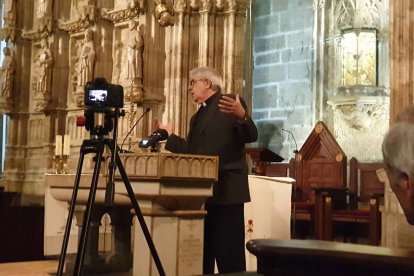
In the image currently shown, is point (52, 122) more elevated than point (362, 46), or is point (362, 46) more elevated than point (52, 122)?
point (362, 46)

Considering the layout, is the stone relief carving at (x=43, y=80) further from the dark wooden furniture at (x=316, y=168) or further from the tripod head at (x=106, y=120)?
the tripod head at (x=106, y=120)

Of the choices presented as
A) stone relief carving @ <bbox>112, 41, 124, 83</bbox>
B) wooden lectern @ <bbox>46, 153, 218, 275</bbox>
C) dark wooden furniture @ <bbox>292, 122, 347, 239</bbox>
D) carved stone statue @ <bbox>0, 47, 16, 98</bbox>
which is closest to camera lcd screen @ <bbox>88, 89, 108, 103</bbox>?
wooden lectern @ <bbox>46, 153, 218, 275</bbox>

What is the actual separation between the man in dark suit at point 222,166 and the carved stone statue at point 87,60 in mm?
4934

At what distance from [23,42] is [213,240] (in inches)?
295

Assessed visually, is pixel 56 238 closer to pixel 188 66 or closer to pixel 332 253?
pixel 188 66

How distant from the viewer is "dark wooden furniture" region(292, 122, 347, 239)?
361 inches

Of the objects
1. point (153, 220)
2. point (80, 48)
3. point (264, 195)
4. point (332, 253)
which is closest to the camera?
point (332, 253)

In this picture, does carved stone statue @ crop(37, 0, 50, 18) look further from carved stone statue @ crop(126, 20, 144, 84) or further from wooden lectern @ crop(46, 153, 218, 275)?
wooden lectern @ crop(46, 153, 218, 275)

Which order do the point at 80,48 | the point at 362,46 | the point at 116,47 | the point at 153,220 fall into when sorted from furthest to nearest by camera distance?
the point at 362,46 < the point at 80,48 < the point at 116,47 < the point at 153,220

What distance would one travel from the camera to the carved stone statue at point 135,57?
791 cm

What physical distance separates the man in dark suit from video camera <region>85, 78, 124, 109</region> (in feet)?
2.65

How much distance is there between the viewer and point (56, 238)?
5.45 m

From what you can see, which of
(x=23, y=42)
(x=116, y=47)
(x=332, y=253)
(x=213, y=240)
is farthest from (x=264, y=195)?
(x=23, y=42)

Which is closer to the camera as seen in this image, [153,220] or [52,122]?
[153,220]
